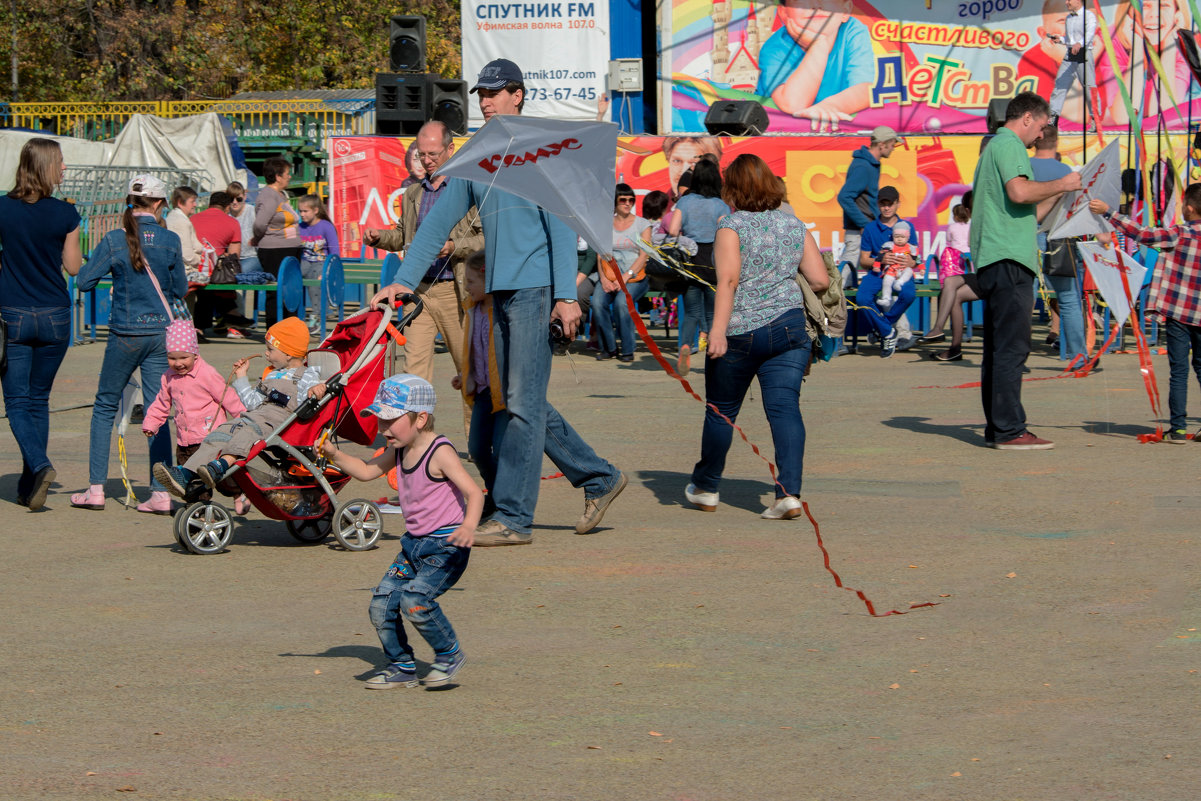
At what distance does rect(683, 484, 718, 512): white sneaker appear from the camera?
8.02 metres

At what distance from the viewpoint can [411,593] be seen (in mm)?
4977

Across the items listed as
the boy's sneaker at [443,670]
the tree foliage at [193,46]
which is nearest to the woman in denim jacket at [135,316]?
the boy's sneaker at [443,670]

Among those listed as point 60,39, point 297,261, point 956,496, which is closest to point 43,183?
point 956,496

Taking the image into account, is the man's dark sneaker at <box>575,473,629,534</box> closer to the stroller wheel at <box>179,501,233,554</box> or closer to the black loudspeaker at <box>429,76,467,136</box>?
the stroller wheel at <box>179,501,233,554</box>

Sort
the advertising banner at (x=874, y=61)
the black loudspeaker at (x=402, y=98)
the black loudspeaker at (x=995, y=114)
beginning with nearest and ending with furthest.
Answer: the black loudspeaker at (x=995, y=114), the black loudspeaker at (x=402, y=98), the advertising banner at (x=874, y=61)

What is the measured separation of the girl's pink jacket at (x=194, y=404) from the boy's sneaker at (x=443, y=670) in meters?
3.07

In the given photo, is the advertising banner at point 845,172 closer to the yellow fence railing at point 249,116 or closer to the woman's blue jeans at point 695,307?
the woman's blue jeans at point 695,307

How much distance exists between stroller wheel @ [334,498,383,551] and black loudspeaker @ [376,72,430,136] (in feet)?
44.6

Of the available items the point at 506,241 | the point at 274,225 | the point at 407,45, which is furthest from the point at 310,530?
the point at 407,45

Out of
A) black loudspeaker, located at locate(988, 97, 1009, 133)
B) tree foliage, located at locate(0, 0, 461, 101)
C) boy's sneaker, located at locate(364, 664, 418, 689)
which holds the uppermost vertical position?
tree foliage, located at locate(0, 0, 461, 101)

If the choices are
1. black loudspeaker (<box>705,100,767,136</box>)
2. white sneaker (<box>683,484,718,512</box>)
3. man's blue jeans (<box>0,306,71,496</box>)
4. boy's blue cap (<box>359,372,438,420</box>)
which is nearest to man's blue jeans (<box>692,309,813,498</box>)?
white sneaker (<box>683,484,718,512</box>)

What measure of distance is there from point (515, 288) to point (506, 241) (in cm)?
22

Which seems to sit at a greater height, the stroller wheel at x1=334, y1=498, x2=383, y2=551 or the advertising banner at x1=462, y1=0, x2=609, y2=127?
the advertising banner at x1=462, y1=0, x2=609, y2=127

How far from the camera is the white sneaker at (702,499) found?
8.02 metres
